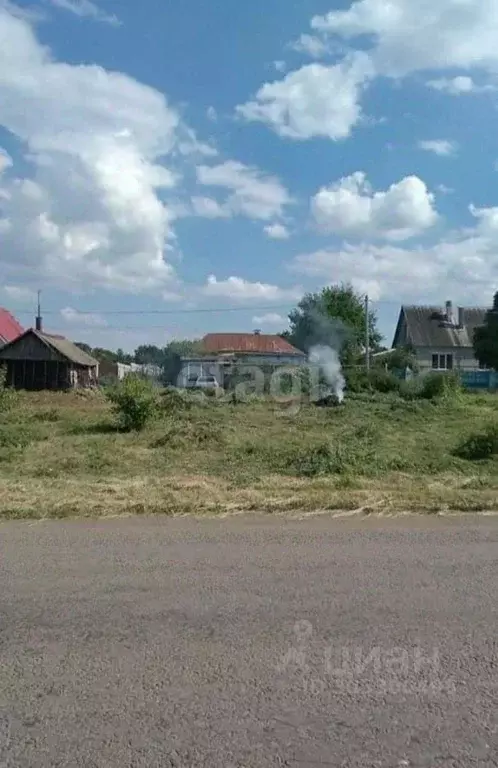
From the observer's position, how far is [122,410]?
1745cm

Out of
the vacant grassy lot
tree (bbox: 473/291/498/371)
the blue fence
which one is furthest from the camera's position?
the blue fence

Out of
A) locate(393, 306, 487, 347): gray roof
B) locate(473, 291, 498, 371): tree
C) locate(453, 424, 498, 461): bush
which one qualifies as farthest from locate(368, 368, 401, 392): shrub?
locate(393, 306, 487, 347): gray roof

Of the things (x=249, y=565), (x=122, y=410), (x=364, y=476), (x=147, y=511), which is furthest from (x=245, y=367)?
(x=249, y=565)

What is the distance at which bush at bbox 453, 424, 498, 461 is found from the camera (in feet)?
41.8

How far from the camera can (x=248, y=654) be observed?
3.78m

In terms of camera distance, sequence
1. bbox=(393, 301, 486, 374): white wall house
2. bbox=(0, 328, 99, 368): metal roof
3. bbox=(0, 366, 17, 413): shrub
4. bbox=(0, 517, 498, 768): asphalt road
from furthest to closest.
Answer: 1. bbox=(393, 301, 486, 374): white wall house
2. bbox=(0, 328, 99, 368): metal roof
3. bbox=(0, 366, 17, 413): shrub
4. bbox=(0, 517, 498, 768): asphalt road

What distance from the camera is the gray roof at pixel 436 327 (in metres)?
58.6

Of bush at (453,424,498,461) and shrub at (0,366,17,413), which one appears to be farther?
shrub at (0,366,17,413)

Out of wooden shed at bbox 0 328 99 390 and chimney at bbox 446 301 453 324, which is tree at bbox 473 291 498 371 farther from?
wooden shed at bbox 0 328 99 390

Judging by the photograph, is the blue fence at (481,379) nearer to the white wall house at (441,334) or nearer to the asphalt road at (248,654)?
the white wall house at (441,334)

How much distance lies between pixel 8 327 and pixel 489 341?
32.9 meters

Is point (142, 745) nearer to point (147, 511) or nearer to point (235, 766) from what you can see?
point (235, 766)

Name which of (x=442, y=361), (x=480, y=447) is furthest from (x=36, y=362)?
(x=442, y=361)

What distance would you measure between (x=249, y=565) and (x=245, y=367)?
104 feet
